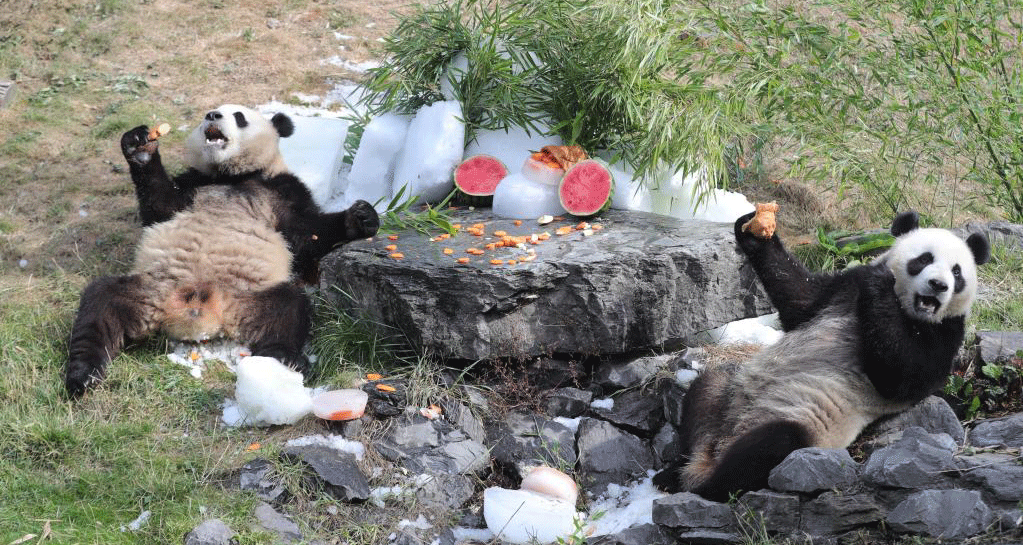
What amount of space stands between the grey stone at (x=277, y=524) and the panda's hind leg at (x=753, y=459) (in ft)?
6.64

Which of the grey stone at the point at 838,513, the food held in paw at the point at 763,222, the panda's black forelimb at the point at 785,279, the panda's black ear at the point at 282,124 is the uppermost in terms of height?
the panda's black ear at the point at 282,124

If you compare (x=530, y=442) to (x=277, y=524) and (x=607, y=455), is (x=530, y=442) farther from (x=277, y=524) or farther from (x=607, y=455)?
(x=277, y=524)

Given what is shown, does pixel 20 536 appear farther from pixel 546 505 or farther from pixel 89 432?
pixel 546 505

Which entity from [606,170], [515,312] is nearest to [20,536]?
[515,312]

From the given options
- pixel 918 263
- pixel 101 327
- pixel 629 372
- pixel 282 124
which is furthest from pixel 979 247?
pixel 101 327

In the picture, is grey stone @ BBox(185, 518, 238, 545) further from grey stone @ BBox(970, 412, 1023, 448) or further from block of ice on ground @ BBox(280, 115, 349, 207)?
grey stone @ BBox(970, 412, 1023, 448)

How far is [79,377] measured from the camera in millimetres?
5609

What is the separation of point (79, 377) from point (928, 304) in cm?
480

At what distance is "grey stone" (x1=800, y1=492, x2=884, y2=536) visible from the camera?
4000 millimetres

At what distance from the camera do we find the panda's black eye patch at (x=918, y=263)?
4711 mm

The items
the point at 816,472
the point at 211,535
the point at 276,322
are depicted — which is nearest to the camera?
the point at 816,472

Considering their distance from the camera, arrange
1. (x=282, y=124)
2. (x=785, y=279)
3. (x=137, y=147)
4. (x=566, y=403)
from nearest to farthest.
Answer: (x=785, y=279)
(x=566, y=403)
(x=137, y=147)
(x=282, y=124)

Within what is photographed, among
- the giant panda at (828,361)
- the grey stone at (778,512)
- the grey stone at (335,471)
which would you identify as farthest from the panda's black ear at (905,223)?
the grey stone at (335,471)

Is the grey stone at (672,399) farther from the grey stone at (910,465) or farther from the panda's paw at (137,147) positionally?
the panda's paw at (137,147)
